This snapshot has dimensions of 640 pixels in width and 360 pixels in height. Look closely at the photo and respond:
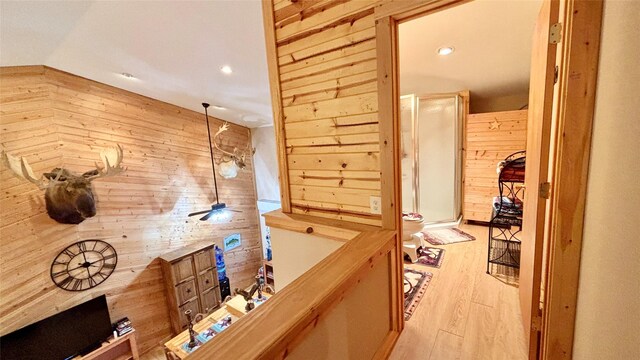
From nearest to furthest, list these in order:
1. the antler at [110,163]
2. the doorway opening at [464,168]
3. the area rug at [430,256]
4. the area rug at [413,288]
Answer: the doorway opening at [464,168] → the area rug at [413,288] → the area rug at [430,256] → the antler at [110,163]

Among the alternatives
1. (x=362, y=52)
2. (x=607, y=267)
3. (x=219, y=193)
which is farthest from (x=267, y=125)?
(x=607, y=267)

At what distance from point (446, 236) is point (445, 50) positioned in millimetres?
2362

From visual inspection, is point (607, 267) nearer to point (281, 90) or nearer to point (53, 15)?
point (281, 90)

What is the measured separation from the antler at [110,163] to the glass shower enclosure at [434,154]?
451 cm

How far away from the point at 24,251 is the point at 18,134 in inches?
65.6

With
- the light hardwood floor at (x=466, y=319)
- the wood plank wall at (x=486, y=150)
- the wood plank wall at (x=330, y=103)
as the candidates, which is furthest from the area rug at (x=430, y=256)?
the wood plank wall at (x=330, y=103)

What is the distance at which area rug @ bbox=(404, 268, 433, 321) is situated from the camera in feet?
6.39

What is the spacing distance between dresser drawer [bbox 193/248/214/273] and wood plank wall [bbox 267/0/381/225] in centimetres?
418

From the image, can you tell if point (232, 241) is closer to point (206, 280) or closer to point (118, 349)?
point (206, 280)

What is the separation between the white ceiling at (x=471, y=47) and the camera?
6.26 ft

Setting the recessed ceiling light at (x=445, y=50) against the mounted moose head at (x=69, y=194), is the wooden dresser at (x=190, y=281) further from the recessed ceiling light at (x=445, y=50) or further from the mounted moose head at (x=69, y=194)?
the recessed ceiling light at (x=445, y=50)

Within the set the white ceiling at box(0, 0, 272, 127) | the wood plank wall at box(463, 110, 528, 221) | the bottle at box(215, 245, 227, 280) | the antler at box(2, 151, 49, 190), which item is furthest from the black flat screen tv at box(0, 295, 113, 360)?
the wood plank wall at box(463, 110, 528, 221)

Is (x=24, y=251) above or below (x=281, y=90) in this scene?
below

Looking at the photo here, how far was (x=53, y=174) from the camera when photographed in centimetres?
351
